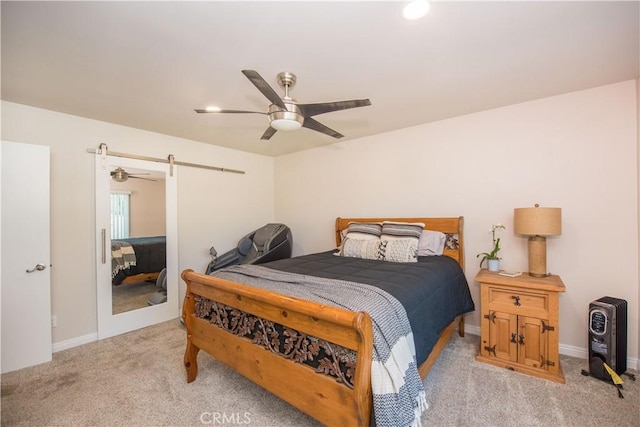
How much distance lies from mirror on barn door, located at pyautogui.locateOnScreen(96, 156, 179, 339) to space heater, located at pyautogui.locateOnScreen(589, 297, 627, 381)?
4323 millimetres

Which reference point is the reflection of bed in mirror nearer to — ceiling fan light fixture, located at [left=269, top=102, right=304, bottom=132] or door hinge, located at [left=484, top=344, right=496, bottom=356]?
ceiling fan light fixture, located at [left=269, top=102, right=304, bottom=132]

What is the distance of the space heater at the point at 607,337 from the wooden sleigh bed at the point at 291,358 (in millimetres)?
1101

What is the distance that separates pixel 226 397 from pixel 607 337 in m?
2.88

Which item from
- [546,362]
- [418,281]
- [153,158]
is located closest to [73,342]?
[153,158]

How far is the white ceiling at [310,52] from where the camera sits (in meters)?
1.52

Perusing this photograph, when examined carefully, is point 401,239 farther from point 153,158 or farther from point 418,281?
point 153,158

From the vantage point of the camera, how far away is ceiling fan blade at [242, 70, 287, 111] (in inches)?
59.1

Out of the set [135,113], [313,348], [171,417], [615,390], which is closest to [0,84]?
[135,113]

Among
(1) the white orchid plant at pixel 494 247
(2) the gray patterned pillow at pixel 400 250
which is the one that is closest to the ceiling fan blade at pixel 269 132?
(2) the gray patterned pillow at pixel 400 250

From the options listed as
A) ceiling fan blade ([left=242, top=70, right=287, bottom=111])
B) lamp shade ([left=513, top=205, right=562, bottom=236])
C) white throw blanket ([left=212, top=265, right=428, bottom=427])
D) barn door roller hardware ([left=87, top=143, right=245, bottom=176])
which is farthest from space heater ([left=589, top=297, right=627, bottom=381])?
barn door roller hardware ([left=87, top=143, right=245, bottom=176])

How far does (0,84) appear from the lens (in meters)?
A: 2.25

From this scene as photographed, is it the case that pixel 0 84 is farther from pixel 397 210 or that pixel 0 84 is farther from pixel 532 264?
pixel 532 264

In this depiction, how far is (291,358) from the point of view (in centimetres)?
158

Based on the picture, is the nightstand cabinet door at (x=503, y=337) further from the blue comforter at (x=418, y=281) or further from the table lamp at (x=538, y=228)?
the table lamp at (x=538, y=228)
